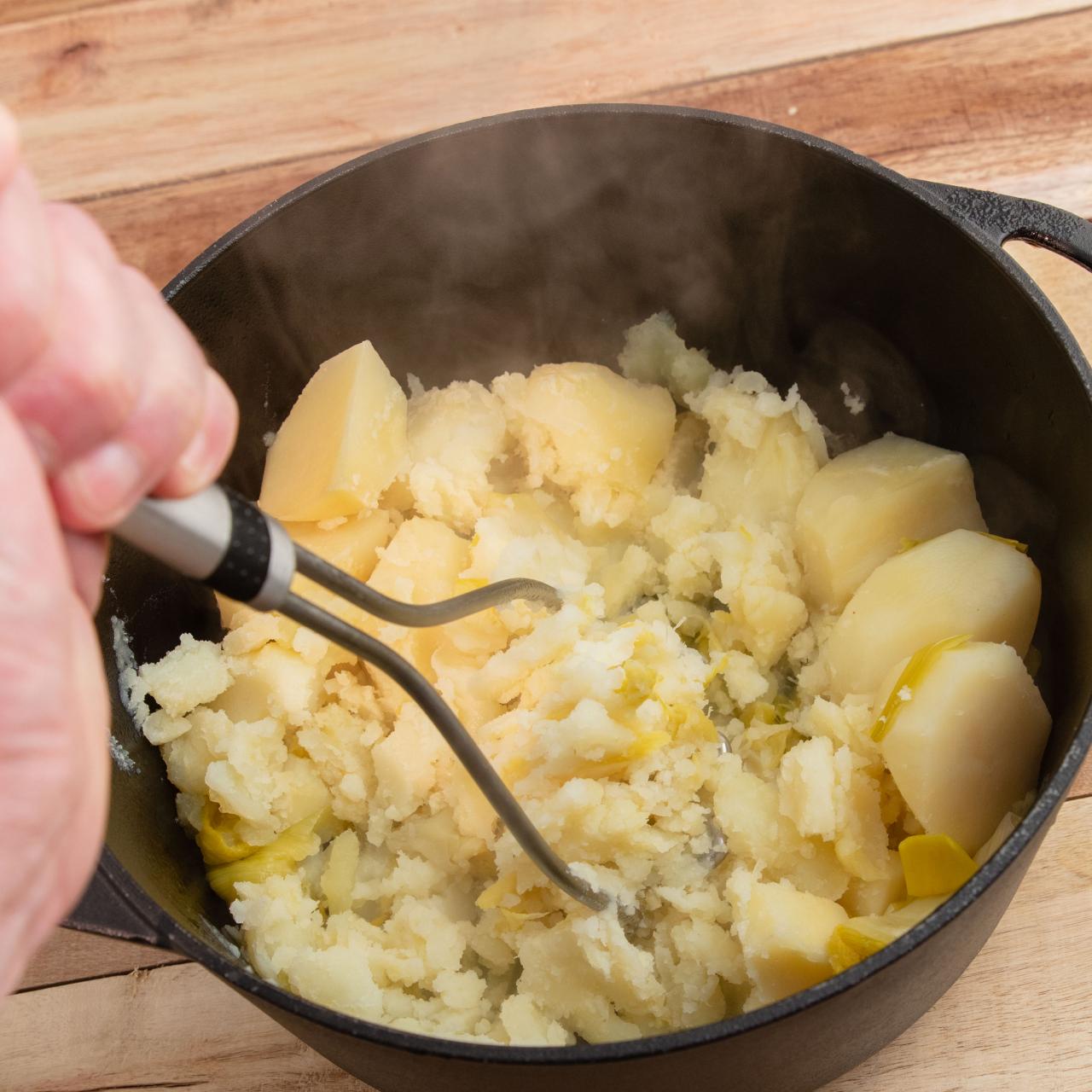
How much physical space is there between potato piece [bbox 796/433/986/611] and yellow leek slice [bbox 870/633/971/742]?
17 cm

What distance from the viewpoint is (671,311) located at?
1.29 m

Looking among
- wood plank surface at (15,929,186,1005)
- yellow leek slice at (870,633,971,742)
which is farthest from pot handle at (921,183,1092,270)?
wood plank surface at (15,929,186,1005)

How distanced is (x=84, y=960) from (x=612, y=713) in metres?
0.57

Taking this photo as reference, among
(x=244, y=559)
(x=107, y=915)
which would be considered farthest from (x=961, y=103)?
(x=107, y=915)

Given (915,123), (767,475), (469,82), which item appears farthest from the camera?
(469,82)

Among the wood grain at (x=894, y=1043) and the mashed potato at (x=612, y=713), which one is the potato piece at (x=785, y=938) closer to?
the mashed potato at (x=612, y=713)

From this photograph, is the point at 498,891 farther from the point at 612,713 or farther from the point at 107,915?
the point at 107,915

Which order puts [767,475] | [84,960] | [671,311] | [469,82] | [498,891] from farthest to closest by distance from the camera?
[469,82]
[671,311]
[767,475]
[84,960]
[498,891]

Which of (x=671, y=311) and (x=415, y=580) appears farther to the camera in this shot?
(x=671, y=311)

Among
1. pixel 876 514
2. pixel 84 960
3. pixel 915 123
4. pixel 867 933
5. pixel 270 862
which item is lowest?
pixel 84 960

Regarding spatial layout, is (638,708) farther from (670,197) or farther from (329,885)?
(670,197)

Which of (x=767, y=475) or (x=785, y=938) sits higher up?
(x=767, y=475)

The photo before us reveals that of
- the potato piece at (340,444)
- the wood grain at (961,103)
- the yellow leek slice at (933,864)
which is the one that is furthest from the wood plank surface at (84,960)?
the wood grain at (961,103)

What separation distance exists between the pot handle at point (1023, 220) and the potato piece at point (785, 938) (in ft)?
1.95
